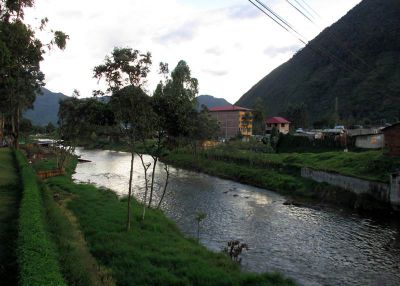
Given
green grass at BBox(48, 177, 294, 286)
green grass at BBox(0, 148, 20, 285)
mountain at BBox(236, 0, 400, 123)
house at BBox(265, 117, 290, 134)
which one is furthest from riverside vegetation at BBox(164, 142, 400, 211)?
mountain at BBox(236, 0, 400, 123)

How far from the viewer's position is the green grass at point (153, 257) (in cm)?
1738

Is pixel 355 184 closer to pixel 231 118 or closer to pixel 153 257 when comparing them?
pixel 153 257

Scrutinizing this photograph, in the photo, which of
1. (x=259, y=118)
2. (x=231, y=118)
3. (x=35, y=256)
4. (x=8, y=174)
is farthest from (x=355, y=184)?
(x=231, y=118)

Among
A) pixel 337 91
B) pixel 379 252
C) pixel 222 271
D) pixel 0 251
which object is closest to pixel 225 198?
pixel 379 252

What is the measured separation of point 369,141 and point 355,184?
24496 millimetres

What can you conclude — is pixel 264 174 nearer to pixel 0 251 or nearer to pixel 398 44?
pixel 0 251

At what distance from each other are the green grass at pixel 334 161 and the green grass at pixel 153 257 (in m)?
28.1

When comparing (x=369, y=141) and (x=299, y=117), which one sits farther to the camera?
(x=299, y=117)

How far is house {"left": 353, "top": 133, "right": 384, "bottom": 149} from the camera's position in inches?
2515

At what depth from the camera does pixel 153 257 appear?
19.3 meters

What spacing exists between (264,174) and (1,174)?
3832cm

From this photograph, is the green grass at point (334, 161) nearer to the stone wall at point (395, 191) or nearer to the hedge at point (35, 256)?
the stone wall at point (395, 191)

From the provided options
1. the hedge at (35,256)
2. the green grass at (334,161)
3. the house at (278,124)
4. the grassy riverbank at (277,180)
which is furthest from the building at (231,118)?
the hedge at (35,256)

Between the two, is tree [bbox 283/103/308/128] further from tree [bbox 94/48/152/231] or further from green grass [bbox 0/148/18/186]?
tree [bbox 94/48/152/231]
